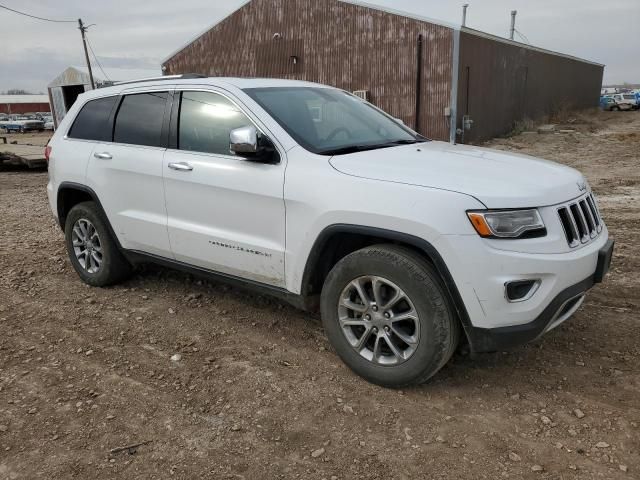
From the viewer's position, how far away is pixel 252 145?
3.28 metres

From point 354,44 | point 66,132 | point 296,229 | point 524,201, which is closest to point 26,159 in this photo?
point 66,132

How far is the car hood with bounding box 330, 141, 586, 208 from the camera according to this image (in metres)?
2.76

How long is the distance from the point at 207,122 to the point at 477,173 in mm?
1946

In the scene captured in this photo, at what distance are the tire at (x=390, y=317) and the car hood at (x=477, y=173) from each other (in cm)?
43

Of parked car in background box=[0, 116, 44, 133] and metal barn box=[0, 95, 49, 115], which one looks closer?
parked car in background box=[0, 116, 44, 133]

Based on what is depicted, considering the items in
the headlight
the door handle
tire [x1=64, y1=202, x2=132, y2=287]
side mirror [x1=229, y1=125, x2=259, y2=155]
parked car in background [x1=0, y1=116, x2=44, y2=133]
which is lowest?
parked car in background [x1=0, y1=116, x2=44, y2=133]

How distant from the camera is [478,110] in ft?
65.7

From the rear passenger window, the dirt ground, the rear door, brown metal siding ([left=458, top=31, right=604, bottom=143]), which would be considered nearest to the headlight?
the dirt ground

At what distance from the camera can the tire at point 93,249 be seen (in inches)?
185

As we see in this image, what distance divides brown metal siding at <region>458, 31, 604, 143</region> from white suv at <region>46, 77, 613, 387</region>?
620 inches

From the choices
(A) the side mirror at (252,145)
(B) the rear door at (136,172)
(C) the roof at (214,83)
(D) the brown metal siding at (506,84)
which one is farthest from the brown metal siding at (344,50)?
(A) the side mirror at (252,145)

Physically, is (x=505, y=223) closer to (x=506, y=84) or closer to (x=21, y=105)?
(x=506, y=84)

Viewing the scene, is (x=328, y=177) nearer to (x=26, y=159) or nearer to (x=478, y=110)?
(x=26, y=159)

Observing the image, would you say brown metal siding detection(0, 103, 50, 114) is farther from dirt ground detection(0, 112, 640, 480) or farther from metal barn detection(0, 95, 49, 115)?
dirt ground detection(0, 112, 640, 480)
